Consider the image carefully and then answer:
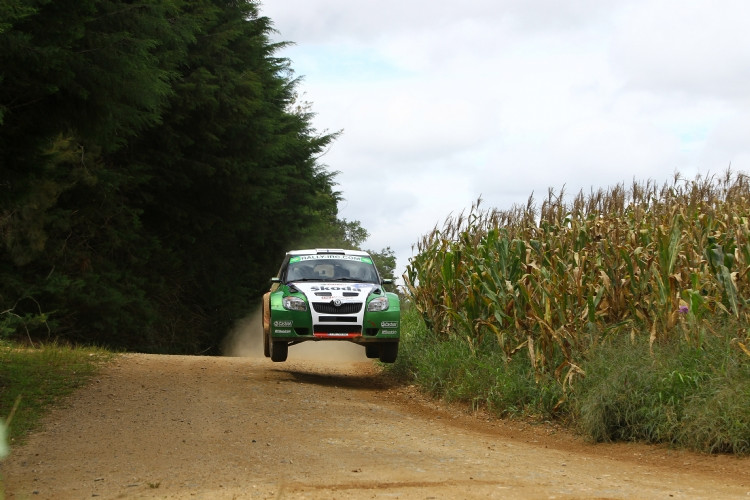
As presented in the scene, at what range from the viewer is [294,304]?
15312 millimetres

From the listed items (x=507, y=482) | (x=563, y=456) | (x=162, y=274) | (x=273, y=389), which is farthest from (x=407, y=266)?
(x=162, y=274)

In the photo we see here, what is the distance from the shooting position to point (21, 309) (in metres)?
22.7

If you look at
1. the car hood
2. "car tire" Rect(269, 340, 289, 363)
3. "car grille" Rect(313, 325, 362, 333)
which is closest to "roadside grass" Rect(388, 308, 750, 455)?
"car grille" Rect(313, 325, 362, 333)

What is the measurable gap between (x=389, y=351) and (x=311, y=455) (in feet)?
22.9

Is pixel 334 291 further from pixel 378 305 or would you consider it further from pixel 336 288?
pixel 378 305

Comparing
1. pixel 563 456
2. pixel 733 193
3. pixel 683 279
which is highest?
pixel 733 193

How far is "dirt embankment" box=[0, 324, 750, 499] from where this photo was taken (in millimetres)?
7609

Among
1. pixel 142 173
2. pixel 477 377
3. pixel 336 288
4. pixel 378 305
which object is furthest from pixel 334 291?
pixel 142 173

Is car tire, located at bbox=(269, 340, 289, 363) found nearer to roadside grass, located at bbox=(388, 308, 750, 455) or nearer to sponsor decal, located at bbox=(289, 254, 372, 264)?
sponsor decal, located at bbox=(289, 254, 372, 264)

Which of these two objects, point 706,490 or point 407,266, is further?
point 407,266

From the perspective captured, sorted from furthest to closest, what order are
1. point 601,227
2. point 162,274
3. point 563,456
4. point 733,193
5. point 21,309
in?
point 162,274 < point 21,309 < point 733,193 < point 601,227 < point 563,456

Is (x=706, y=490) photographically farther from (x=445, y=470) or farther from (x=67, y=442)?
(x=67, y=442)

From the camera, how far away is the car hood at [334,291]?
50.4 feet

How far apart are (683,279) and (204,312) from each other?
79.5 feet
